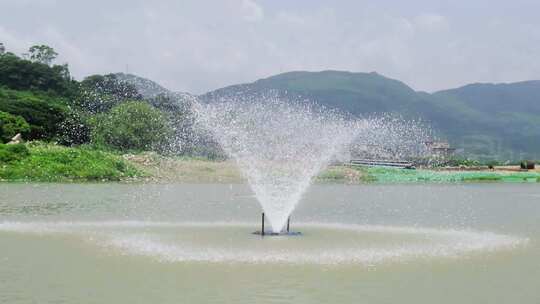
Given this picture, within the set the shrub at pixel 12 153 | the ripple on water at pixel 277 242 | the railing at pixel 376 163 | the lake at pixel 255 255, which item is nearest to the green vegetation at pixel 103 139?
the shrub at pixel 12 153

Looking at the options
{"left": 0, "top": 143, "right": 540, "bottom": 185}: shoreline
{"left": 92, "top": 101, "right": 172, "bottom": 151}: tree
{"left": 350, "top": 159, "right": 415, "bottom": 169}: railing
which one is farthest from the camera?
{"left": 350, "top": 159, "right": 415, "bottom": 169}: railing

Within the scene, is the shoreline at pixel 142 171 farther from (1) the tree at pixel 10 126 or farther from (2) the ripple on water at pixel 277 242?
(2) the ripple on water at pixel 277 242

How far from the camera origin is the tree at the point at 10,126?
7825 cm

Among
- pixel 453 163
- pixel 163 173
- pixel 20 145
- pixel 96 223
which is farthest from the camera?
pixel 453 163

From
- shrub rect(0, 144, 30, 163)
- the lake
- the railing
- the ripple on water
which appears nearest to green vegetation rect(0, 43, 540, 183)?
shrub rect(0, 144, 30, 163)

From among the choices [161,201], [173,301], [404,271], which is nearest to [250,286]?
[173,301]

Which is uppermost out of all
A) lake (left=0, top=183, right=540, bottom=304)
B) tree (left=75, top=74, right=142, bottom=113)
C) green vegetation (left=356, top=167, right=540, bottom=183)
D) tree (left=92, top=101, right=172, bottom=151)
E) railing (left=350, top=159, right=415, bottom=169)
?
tree (left=75, top=74, right=142, bottom=113)

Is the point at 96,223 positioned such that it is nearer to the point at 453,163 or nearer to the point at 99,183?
the point at 99,183

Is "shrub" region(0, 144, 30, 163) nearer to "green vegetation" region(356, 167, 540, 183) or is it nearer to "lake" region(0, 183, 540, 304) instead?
"lake" region(0, 183, 540, 304)

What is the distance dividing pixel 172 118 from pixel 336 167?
1680 inches

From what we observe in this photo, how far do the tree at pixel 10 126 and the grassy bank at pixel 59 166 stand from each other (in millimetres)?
17157

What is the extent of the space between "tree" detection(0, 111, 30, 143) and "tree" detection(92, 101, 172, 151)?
8.64 meters

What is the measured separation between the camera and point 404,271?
706 inches

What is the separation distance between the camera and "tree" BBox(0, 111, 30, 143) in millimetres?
78250
